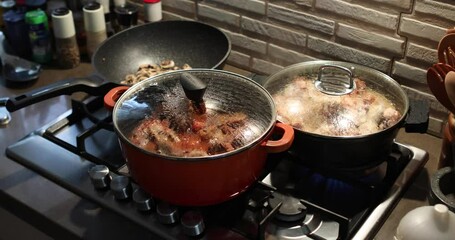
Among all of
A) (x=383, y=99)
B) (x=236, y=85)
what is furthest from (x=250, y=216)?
(x=383, y=99)

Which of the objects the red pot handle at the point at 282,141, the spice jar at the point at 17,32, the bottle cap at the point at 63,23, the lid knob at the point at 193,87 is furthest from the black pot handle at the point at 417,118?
the spice jar at the point at 17,32

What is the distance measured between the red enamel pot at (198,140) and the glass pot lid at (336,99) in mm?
89

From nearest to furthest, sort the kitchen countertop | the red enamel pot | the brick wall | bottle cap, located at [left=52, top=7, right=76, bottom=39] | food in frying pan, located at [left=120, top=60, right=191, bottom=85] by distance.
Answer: the red enamel pot, the kitchen countertop, the brick wall, food in frying pan, located at [left=120, top=60, right=191, bottom=85], bottle cap, located at [left=52, top=7, right=76, bottom=39]

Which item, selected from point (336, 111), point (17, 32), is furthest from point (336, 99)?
point (17, 32)

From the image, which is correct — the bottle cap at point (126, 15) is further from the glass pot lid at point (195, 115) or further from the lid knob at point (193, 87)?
the lid knob at point (193, 87)

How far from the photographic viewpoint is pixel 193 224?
0.91 meters

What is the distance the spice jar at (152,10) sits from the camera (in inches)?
59.6

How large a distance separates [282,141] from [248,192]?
5.3 inches

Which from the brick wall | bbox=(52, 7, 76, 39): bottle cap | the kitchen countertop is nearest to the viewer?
the kitchen countertop

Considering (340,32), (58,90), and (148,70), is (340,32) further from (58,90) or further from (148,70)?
(58,90)

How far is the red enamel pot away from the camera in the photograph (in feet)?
2.85

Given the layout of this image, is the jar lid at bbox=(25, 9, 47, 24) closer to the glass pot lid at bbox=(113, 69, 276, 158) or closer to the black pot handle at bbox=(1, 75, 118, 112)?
the black pot handle at bbox=(1, 75, 118, 112)

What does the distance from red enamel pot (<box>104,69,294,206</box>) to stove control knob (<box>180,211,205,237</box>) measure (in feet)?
0.09

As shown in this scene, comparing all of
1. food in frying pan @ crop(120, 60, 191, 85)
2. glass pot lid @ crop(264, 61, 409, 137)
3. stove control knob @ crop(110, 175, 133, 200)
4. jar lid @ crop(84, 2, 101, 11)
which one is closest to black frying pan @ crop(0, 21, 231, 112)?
food in frying pan @ crop(120, 60, 191, 85)
